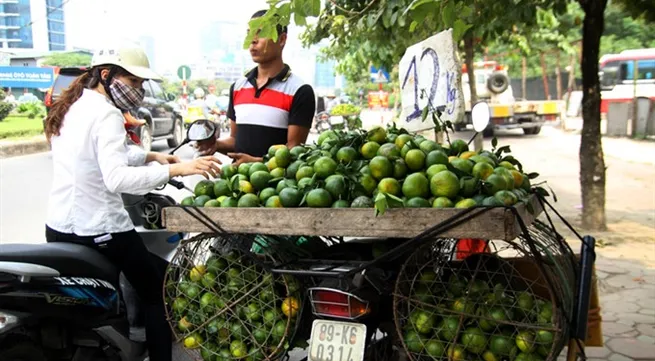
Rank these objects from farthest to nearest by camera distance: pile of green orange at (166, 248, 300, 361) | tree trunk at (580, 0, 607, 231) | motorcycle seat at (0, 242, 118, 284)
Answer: tree trunk at (580, 0, 607, 231) → motorcycle seat at (0, 242, 118, 284) → pile of green orange at (166, 248, 300, 361)

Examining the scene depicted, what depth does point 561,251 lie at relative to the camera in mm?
2471

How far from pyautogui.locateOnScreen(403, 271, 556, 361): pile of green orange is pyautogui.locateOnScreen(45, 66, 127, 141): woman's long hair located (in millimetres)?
1625

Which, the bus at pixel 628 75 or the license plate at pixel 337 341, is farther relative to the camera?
the bus at pixel 628 75

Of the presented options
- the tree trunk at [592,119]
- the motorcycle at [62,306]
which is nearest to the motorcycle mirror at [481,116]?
the motorcycle at [62,306]

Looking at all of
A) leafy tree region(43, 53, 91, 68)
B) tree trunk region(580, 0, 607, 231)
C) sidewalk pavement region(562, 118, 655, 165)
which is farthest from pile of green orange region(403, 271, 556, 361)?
leafy tree region(43, 53, 91, 68)

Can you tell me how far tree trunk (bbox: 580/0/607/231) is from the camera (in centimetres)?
618

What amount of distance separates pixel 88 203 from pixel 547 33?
10575 millimetres

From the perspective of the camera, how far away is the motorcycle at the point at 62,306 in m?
2.49

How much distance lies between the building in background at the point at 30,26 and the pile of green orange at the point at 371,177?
24.4 meters

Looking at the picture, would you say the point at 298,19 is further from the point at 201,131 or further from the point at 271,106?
the point at 271,106

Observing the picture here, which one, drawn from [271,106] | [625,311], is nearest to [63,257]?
[271,106]

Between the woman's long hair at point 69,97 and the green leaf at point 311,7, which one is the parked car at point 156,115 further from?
the green leaf at point 311,7

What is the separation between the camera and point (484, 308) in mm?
2100

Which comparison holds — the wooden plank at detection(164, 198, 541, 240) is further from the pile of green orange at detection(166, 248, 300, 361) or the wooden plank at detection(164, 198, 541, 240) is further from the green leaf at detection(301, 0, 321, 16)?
the green leaf at detection(301, 0, 321, 16)
